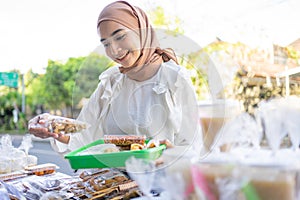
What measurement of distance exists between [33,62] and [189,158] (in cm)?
424

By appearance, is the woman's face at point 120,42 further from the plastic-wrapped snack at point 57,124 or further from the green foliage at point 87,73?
the plastic-wrapped snack at point 57,124

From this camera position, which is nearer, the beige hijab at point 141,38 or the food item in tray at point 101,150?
the food item in tray at point 101,150

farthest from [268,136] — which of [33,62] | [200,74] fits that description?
[33,62]

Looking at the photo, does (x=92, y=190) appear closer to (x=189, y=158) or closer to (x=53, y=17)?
(x=189, y=158)

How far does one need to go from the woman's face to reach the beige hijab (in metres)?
0.02

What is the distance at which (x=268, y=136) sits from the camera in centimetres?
50

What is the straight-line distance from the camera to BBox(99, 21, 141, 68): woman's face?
92 cm

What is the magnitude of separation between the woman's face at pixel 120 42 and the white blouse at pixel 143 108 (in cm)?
14

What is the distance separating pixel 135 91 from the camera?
110 cm

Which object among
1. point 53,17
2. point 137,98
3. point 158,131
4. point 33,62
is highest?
point 53,17

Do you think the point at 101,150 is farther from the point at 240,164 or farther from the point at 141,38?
the point at 240,164

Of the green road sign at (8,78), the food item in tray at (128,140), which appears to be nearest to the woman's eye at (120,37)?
the food item in tray at (128,140)

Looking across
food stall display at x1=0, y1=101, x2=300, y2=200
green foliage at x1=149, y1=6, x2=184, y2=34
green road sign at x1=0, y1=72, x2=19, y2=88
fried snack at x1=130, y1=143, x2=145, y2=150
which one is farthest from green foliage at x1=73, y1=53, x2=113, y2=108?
green road sign at x1=0, y1=72, x2=19, y2=88

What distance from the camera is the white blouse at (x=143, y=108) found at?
89cm
